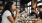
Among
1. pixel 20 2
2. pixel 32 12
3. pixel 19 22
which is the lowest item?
pixel 19 22

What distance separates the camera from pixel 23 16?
118 cm

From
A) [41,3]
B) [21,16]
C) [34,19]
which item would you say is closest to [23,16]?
[21,16]

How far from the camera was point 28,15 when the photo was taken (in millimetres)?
1188

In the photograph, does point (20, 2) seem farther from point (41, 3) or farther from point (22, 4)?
point (41, 3)

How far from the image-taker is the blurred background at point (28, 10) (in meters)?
1.16

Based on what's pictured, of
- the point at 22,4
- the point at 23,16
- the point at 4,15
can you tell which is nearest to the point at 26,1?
the point at 22,4

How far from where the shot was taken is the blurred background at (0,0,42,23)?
45.7 inches

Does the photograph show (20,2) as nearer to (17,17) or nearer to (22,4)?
(22,4)

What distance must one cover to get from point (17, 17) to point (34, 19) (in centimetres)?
19

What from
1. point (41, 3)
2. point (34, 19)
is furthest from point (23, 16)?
point (41, 3)

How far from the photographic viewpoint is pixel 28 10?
1.18m

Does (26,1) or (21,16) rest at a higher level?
(26,1)

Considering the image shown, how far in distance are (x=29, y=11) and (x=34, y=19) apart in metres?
0.10

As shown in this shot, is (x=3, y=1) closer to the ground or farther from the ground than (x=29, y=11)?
farther from the ground
